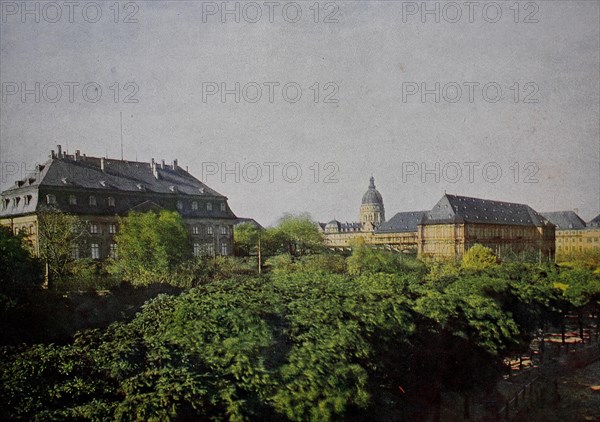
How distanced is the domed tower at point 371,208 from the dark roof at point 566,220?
173ft

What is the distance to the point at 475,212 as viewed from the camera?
66.6 metres

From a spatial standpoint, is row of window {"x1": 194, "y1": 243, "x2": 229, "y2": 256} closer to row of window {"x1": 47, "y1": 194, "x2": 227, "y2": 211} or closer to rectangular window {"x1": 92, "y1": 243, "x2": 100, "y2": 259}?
row of window {"x1": 47, "y1": 194, "x2": 227, "y2": 211}

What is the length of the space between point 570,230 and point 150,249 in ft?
223

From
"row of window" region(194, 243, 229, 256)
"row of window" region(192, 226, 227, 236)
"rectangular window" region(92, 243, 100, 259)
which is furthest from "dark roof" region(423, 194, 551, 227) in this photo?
"rectangular window" region(92, 243, 100, 259)

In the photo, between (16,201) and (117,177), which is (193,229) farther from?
(16,201)

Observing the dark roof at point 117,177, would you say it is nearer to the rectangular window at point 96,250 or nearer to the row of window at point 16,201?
the row of window at point 16,201

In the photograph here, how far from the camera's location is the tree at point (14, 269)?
52.2ft

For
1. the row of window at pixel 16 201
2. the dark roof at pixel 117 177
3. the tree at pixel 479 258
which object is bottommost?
the tree at pixel 479 258

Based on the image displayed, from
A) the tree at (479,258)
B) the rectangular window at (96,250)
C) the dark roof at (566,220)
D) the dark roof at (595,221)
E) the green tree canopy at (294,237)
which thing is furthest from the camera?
the dark roof at (566,220)

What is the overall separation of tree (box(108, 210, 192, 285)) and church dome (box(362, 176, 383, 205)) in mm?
99633

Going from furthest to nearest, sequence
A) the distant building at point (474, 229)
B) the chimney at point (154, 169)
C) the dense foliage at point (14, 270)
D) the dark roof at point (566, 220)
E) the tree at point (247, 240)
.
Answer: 1. the dark roof at point (566, 220)
2. the distant building at point (474, 229)
3. the tree at point (247, 240)
4. the chimney at point (154, 169)
5. the dense foliage at point (14, 270)

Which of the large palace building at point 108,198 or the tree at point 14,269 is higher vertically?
the large palace building at point 108,198

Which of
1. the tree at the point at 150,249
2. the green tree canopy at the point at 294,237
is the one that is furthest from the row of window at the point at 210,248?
the tree at the point at 150,249

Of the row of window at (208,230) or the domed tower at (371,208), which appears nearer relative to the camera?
the row of window at (208,230)
